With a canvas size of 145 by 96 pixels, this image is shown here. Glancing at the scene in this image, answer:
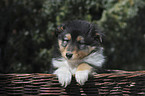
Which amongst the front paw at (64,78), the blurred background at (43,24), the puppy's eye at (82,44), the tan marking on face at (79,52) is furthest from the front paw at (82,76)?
the blurred background at (43,24)

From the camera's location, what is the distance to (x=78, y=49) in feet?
9.46

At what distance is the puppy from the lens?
2834 millimetres

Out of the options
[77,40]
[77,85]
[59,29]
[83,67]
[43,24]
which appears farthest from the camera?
[43,24]

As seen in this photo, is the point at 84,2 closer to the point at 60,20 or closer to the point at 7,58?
the point at 60,20

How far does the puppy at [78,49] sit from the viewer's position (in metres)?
2.83

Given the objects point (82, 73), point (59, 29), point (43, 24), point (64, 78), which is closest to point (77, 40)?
point (59, 29)

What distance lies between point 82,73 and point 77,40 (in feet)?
1.99

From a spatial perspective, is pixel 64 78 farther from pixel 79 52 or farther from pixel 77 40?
pixel 77 40

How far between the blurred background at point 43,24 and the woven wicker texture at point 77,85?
3.14 m

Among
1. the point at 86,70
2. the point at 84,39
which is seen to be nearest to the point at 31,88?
the point at 86,70

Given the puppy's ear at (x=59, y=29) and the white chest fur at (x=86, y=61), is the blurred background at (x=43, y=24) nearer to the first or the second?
the puppy's ear at (x=59, y=29)

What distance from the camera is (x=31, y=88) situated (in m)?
2.46

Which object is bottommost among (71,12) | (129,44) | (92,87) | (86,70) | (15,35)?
(92,87)

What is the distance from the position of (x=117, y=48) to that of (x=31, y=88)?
4.50m
